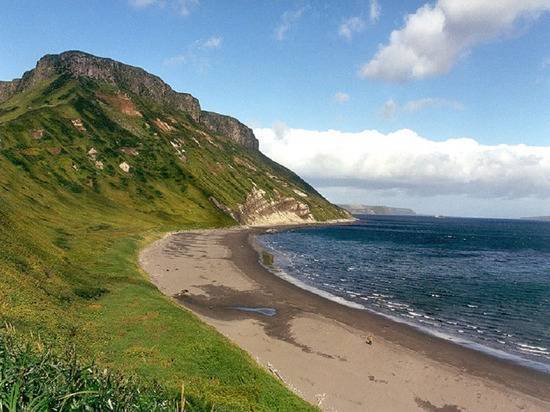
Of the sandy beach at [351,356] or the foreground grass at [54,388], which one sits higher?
the foreground grass at [54,388]

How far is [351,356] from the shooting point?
139ft

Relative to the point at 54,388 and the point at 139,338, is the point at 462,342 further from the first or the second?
the point at 54,388

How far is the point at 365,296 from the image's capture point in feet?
239

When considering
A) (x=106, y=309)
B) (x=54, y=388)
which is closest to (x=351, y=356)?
(x=106, y=309)

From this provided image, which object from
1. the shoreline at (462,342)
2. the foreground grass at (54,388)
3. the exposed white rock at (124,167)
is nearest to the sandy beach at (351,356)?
the shoreline at (462,342)

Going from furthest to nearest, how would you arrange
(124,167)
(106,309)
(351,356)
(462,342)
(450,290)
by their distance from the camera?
(124,167) → (450,290) → (462,342) → (351,356) → (106,309)

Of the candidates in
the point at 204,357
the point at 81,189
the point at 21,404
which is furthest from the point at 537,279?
the point at 81,189

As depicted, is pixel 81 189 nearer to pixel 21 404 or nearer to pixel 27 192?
pixel 27 192

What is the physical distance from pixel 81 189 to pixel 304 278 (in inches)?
4014

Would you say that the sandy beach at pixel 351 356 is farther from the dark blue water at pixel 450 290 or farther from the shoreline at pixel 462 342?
the dark blue water at pixel 450 290

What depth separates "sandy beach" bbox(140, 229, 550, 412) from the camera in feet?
113

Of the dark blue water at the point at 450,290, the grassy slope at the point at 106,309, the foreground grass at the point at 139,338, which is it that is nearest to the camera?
the foreground grass at the point at 139,338

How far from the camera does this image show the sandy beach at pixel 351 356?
3431 centimetres

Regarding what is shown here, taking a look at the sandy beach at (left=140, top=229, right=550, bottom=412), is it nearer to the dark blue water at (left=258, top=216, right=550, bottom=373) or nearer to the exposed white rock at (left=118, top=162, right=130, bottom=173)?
the dark blue water at (left=258, top=216, right=550, bottom=373)
